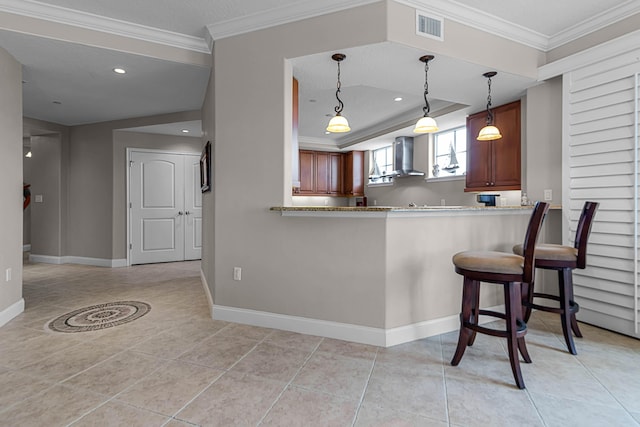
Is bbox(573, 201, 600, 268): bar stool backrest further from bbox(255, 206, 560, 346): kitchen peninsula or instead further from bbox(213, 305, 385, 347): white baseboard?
bbox(213, 305, 385, 347): white baseboard

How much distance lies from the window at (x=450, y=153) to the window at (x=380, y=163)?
126 centimetres

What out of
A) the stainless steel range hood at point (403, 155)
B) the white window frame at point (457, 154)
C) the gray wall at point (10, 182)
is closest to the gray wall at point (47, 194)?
the gray wall at point (10, 182)

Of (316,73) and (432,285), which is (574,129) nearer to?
(432,285)

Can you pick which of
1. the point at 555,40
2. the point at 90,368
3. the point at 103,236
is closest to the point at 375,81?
the point at 555,40

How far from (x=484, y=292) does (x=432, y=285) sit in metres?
0.69

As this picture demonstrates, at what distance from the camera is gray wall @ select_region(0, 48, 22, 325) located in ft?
9.43

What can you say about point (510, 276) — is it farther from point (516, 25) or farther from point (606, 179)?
point (516, 25)

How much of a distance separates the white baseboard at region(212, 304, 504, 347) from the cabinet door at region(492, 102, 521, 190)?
166 centimetres

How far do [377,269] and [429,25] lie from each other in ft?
6.41

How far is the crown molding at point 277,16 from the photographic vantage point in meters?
2.52

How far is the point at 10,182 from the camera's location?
2.98 meters

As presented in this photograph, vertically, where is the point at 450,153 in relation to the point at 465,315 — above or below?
above

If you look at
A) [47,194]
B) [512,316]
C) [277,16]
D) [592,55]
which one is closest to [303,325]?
[512,316]

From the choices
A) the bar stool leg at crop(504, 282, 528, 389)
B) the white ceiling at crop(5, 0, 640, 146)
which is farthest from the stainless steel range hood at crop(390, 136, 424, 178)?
the bar stool leg at crop(504, 282, 528, 389)
